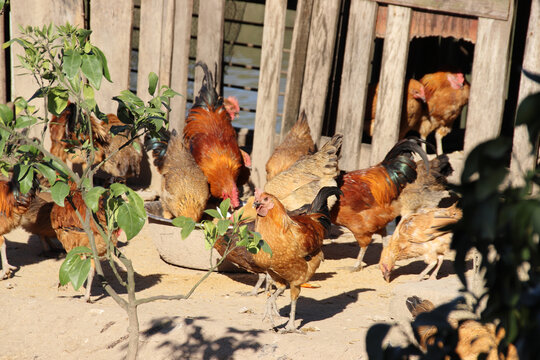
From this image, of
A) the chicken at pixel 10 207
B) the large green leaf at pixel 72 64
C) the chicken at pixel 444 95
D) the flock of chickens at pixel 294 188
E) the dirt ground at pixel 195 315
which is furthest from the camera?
the chicken at pixel 444 95

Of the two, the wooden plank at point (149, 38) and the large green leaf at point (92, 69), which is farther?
the wooden plank at point (149, 38)

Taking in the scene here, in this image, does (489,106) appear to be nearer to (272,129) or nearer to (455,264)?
(272,129)

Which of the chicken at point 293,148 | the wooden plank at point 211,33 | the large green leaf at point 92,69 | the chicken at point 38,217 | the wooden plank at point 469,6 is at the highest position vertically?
the wooden plank at point 469,6

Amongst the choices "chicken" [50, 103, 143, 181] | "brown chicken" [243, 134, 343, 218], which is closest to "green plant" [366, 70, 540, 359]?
"brown chicken" [243, 134, 343, 218]

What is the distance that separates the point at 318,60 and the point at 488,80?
200 centimetres

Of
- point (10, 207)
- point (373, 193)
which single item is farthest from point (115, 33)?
point (373, 193)

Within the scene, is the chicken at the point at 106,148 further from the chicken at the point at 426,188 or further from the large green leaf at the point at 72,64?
the large green leaf at the point at 72,64

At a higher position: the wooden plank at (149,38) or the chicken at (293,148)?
the wooden plank at (149,38)

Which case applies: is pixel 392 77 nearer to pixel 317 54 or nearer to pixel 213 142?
pixel 317 54

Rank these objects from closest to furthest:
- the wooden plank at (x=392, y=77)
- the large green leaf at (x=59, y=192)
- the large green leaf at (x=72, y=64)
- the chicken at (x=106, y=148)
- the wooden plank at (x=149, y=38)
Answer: the large green leaf at (x=72, y=64), the large green leaf at (x=59, y=192), the wooden plank at (x=392, y=77), the wooden plank at (x=149, y=38), the chicken at (x=106, y=148)

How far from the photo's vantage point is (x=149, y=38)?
7.74m

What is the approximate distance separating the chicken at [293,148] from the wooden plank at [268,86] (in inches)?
17.3

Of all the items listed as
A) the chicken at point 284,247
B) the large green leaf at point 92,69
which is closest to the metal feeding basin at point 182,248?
the chicken at point 284,247

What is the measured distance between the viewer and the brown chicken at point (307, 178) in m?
6.74
